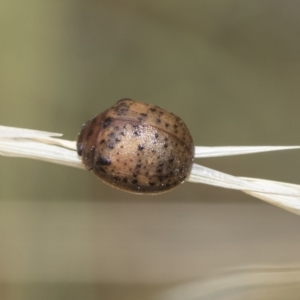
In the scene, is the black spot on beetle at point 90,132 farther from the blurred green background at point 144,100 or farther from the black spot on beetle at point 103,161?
the blurred green background at point 144,100

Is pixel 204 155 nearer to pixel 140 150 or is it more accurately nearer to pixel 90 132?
pixel 140 150

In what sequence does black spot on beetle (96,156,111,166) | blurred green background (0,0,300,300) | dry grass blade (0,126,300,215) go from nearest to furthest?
dry grass blade (0,126,300,215), black spot on beetle (96,156,111,166), blurred green background (0,0,300,300)

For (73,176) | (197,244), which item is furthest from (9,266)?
(197,244)

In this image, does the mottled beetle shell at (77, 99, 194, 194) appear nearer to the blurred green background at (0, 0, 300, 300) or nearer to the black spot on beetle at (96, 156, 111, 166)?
the black spot on beetle at (96, 156, 111, 166)

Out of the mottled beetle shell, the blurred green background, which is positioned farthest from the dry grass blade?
the blurred green background

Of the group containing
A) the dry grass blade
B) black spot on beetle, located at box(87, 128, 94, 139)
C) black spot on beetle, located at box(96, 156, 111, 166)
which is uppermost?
black spot on beetle, located at box(87, 128, 94, 139)

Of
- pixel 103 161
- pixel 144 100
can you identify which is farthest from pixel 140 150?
pixel 144 100
